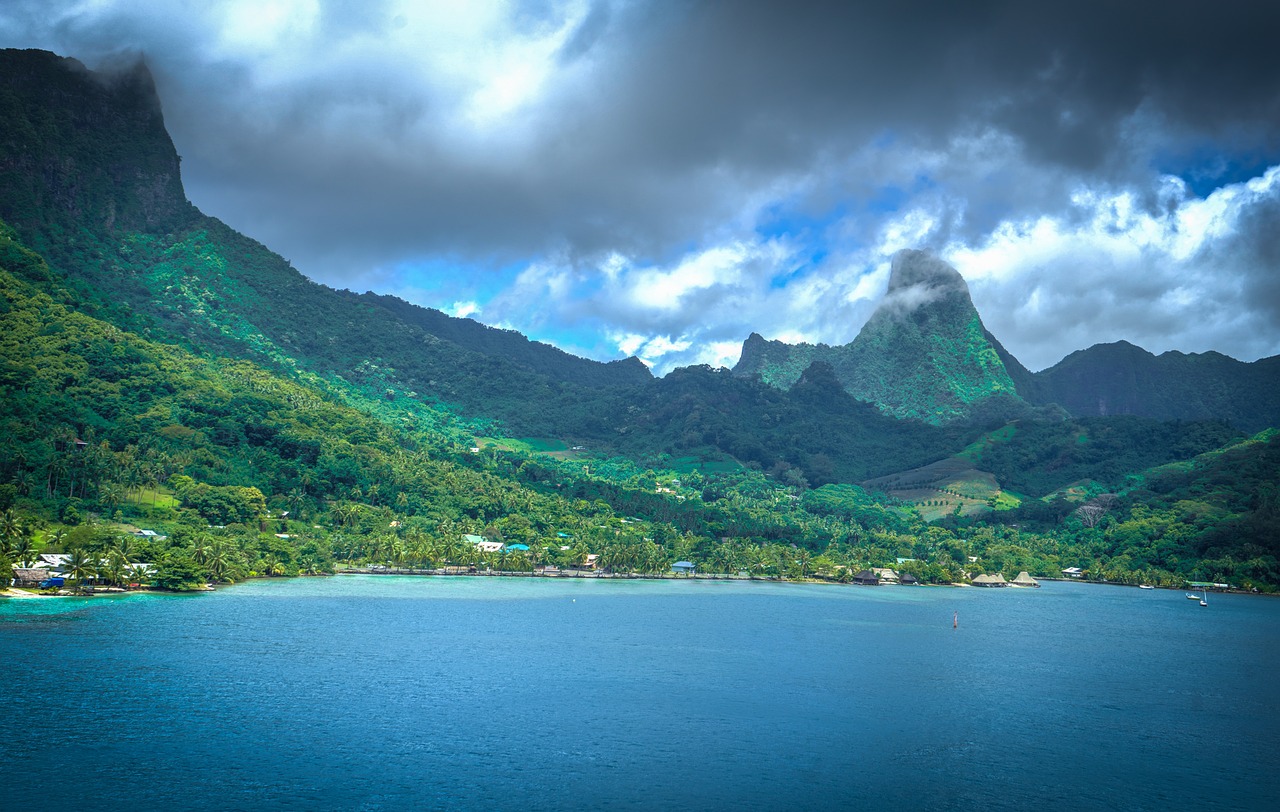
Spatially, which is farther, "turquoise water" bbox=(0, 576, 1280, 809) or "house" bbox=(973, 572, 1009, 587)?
"house" bbox=(973, 572, 1009, 587)

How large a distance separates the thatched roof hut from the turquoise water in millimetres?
71039

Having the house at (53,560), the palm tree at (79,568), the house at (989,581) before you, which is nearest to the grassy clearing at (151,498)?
the house at (53,560)

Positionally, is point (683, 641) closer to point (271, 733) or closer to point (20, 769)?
point (271, 733)

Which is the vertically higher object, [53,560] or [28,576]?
[53,560]

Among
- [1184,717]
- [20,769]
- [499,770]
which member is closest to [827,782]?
[499,770]

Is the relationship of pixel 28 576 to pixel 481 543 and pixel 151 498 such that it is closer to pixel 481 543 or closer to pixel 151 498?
pixel 151 498

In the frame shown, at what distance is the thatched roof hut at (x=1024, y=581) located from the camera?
15925 centimetres

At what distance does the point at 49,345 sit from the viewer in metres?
123

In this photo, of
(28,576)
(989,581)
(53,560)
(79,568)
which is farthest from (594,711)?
(989,581)

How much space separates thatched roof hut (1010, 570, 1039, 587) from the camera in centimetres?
15925

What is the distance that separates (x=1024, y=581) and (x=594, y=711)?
431ft

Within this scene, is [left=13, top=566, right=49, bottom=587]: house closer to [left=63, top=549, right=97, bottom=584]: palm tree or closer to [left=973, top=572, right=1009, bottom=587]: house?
[left=63, top=549, right=97, bottom=584]: palm tree

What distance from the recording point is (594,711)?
165ft

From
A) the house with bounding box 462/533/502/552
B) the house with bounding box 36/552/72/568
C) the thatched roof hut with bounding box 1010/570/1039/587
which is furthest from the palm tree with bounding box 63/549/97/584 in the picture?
the thatched roof hut with bounding box 1010/570/1039/587
